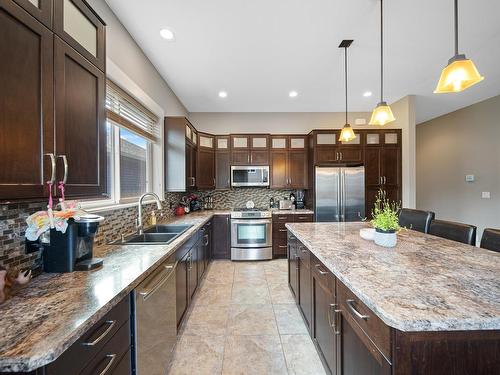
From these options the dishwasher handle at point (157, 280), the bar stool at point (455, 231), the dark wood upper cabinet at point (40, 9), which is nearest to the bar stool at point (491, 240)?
the bar stool at point (455, 231)

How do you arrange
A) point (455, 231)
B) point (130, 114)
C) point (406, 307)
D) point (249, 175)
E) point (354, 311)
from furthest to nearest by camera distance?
1. point (249, 175)
2. point (130, 114)
3. point (455, 231)
4. point (354, 311)
5. point (406, 307)

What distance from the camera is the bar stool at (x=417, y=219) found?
2.26 metres

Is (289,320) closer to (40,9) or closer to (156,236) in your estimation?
(156,236)

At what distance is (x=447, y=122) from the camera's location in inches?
195

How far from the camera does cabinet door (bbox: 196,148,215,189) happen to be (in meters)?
4.12

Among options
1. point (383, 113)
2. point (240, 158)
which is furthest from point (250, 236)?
point (383, 113)

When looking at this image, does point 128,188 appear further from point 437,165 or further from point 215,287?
point 437,165

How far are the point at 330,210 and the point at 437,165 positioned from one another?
3299 mm

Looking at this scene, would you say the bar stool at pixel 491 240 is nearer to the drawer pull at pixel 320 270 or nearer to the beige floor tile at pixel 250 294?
the drawer pull at pixel 320 270

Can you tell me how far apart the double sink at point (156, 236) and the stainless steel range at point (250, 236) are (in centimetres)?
144

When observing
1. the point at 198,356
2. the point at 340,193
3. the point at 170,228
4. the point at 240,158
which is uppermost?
the point at 240,158

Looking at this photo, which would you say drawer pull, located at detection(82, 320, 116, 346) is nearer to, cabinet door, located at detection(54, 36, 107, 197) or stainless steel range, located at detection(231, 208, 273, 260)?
cabinet door, located at detection(54, 36, 107, 197)

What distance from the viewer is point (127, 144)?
99.0 inches

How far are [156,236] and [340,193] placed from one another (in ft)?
10.3
